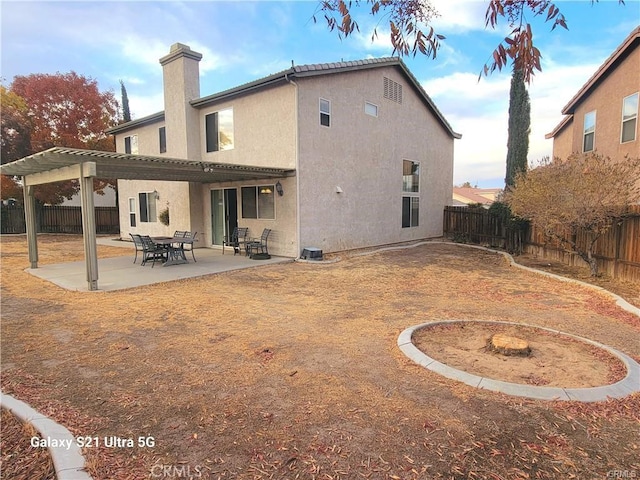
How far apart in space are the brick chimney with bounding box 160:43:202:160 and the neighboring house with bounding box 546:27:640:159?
13.0 metres

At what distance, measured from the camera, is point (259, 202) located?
41.4 feet

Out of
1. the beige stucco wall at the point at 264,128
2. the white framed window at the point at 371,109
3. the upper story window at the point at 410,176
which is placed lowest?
the upper story window at the point at 410,176

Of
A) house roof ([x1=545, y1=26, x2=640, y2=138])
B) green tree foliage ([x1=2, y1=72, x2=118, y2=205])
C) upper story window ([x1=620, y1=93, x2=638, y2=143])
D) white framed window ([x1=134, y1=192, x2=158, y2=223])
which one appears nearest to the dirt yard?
upper story window ([x1=620, y1=93, x2=638, y2=143])

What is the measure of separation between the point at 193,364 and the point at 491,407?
2.96 metres

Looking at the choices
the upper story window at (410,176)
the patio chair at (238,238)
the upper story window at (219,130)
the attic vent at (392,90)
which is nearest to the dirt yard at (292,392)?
the patio chair at (238,238)

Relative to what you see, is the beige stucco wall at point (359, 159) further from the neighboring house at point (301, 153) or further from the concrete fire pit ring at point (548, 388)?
the concrete fire pit ring at point (548, 388)

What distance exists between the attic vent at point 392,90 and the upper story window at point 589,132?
7.05m

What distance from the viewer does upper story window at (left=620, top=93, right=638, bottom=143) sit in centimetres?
1119

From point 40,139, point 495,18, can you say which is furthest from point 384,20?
point 40,139

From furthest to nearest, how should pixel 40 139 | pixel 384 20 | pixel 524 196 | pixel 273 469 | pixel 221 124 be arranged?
pixel 40 139, pixel 221 124, pixel 524 196, pixel 384 20, pixel 273 469

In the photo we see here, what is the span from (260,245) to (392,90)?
8393mm

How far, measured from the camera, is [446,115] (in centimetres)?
1881

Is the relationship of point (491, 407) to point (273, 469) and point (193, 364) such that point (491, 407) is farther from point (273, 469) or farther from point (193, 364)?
point (193, 364)

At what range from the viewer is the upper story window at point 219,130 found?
13320 millimetres
